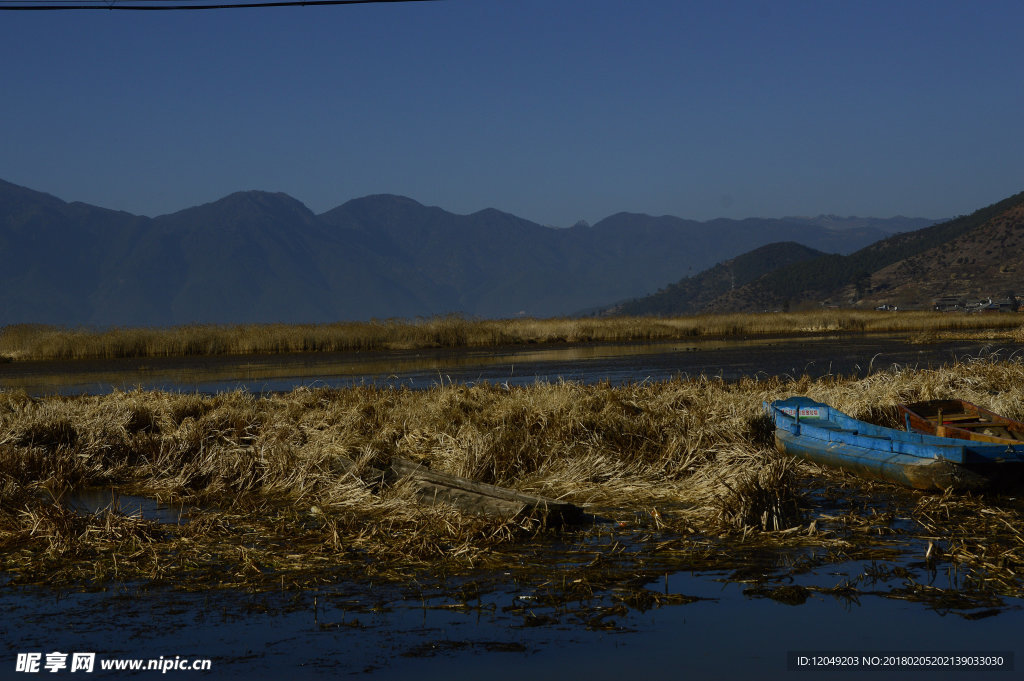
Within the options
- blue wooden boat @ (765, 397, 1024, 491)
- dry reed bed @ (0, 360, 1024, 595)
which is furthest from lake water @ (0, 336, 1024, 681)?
blue wooden boat @ (765, 397, 1024, 491)

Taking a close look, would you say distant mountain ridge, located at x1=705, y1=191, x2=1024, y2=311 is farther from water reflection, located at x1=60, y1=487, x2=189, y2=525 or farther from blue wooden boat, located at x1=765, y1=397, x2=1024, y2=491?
water reflection, located at x1=60, y1=487, x2=189, y2=525

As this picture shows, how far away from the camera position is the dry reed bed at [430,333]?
152ft

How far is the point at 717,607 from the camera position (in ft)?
26.7

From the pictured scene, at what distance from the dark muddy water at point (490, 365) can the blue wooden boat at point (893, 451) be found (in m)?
11.4

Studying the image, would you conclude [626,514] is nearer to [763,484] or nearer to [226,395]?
[763,484]

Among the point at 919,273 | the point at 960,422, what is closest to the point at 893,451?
the point at 960,422

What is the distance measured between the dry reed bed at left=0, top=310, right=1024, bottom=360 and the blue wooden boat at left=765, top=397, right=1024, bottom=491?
32.9 m

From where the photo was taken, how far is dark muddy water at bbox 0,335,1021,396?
30938 mm

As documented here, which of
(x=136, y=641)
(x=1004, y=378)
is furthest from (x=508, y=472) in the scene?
(x=1004, y=378)

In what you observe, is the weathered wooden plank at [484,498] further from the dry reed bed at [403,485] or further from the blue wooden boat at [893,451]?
the blue wooden boat at [893,451]

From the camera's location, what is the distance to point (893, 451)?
42.2 ft

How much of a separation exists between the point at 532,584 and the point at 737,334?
52071 mm

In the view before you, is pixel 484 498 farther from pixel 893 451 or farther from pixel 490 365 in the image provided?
pixel 490 365

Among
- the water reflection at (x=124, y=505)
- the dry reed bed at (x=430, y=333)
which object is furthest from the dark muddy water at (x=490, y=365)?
the water reflection at (x=124, y=505)
